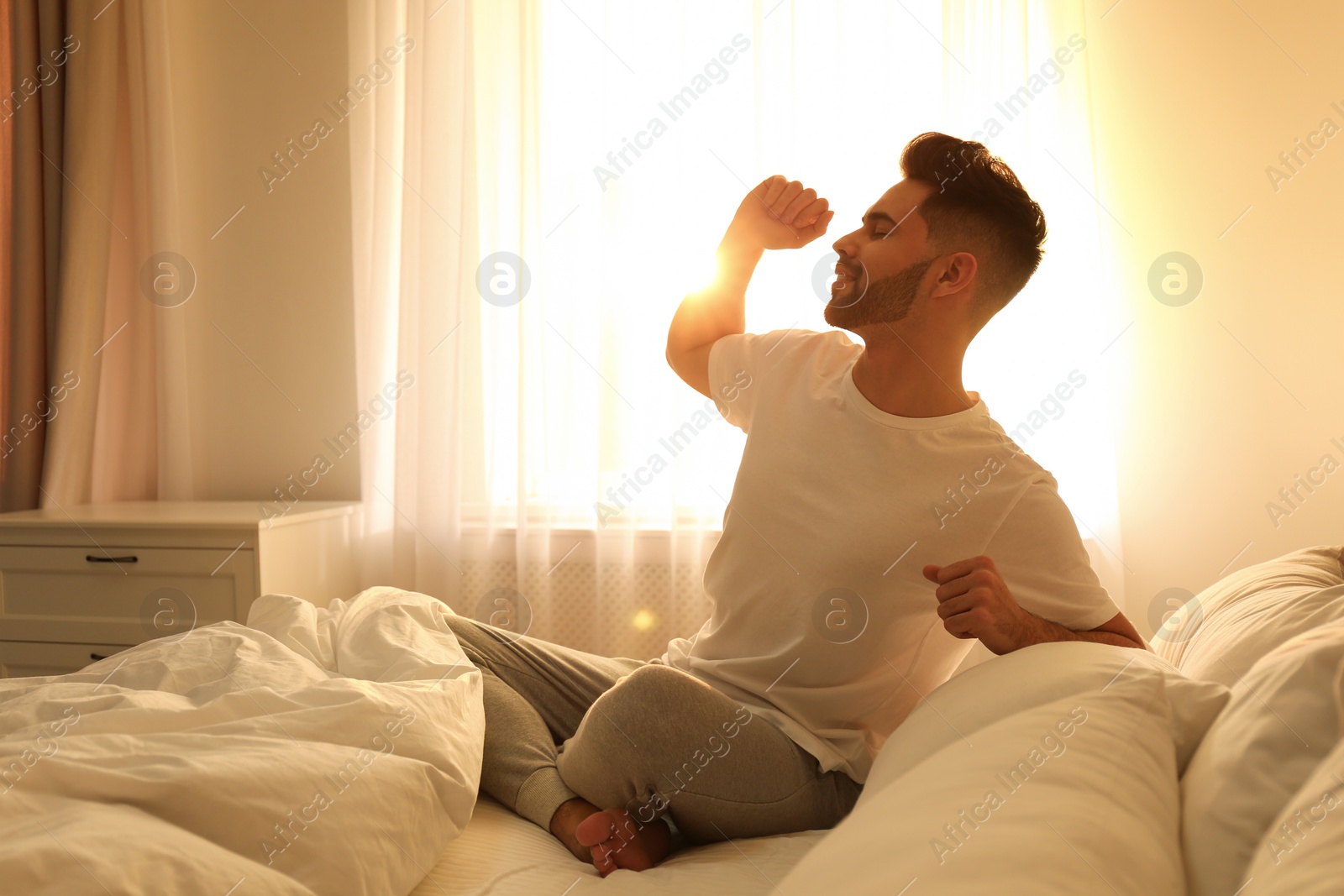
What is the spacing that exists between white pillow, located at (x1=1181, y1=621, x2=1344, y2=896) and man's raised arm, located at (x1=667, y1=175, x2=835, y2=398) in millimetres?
933

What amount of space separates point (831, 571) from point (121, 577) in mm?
1906

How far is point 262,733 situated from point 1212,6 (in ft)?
9.53

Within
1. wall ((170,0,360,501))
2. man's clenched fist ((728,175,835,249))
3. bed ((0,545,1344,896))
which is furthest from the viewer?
wall ((170,0,360,501))

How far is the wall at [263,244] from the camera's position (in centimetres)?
283

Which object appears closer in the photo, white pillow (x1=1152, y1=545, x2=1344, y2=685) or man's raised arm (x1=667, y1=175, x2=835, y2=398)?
white pillow (x1=1152, y1=545, x2=1344, y2=685)

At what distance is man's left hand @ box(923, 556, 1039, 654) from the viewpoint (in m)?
1.00

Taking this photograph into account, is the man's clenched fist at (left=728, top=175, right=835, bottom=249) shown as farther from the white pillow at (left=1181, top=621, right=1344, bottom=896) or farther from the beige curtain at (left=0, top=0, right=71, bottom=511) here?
the beige curtain at (left=0, top=0, right=71, bottom=511)

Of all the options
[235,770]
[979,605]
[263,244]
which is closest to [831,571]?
[979,605]

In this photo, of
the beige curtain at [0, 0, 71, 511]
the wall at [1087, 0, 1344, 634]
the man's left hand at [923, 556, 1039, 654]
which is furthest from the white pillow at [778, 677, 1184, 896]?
the beige curtain at [0, 0, 71, 511]

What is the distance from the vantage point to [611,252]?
267 centimetres

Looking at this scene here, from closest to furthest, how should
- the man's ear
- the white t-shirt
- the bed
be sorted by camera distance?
the bed
the white t-shirt
the man's ear

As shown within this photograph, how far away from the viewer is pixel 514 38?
2.72 metres

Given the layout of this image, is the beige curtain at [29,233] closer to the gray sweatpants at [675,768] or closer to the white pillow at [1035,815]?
the gray sweatpants at [675,768]

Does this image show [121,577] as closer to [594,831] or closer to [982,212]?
[594,831]
